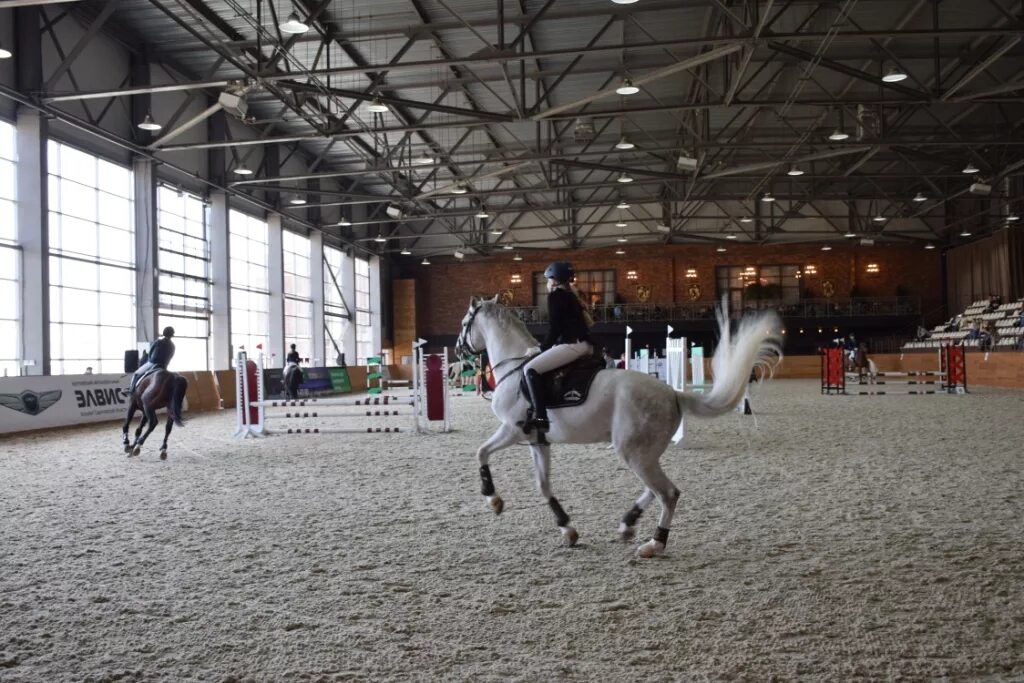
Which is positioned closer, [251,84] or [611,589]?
[611,589]

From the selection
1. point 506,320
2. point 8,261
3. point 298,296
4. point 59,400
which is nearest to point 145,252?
point 8,261

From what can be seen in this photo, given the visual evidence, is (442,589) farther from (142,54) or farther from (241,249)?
(241,249)

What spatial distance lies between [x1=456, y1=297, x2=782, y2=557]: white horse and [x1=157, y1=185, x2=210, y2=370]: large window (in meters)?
17.9

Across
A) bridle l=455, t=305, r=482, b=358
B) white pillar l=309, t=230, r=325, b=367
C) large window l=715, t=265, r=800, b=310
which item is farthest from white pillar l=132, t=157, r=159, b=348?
large window l=715, t=265, r=800, b=310

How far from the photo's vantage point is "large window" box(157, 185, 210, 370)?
2098 centimetres

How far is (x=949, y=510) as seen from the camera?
571 centimetres

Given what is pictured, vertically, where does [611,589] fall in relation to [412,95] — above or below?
below

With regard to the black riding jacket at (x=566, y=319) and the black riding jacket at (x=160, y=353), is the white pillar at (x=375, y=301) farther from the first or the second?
the black riding jacket at (x=566, y=319)

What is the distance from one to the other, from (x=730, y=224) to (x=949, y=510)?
33.6 m

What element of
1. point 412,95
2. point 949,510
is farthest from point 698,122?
point 949,510

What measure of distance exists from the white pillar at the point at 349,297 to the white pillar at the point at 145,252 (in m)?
14.8

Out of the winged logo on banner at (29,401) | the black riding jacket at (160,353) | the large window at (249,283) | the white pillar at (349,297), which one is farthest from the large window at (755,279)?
the black riding jacket at (160,353)

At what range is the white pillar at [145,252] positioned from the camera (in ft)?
62.8

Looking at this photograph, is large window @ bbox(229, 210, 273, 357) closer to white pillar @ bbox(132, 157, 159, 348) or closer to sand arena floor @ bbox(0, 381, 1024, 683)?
white pillar @ bbox(132, 157, 159, 348)
